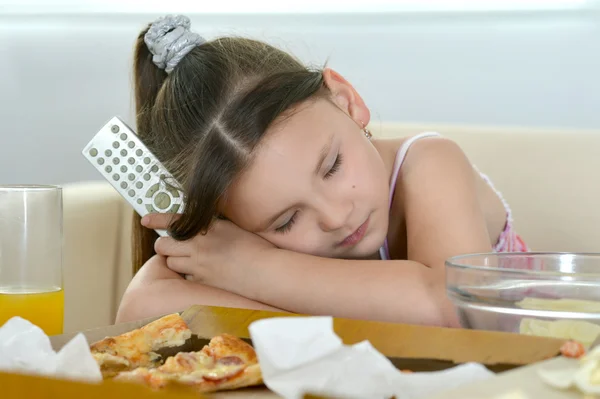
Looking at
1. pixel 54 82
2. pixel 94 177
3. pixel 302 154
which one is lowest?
pixel 94 177

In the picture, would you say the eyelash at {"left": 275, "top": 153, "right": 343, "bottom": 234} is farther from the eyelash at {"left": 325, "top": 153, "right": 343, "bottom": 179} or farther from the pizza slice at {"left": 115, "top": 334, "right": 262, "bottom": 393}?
the pizza slice at {"left": 115, "top": 334, "right": 262, "bottom": 393}

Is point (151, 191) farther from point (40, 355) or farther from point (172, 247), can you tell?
point (40, 355)

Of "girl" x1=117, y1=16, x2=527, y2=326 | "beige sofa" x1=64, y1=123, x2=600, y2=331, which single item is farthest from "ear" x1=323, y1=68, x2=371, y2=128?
"beige sofa" x1=64, y1=123, x2=600, y2=331

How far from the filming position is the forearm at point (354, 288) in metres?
0.82

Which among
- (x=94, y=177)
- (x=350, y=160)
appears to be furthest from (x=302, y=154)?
(x=94, y=177)

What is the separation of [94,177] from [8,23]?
41 centimetres

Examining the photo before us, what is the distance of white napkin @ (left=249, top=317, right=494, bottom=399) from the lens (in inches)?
17.1

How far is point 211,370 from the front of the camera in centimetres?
50

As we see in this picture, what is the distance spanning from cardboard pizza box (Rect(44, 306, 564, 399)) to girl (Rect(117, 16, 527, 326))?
0.92 ft

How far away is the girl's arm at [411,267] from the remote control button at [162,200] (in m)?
0.14

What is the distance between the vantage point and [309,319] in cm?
46

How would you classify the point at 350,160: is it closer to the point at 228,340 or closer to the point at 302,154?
the point at 302,154

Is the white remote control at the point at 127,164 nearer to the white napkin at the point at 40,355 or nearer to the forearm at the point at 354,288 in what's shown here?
the forearm at the point at 354,288

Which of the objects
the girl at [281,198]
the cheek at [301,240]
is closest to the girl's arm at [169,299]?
the girl at [281,198]
